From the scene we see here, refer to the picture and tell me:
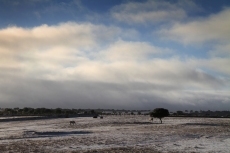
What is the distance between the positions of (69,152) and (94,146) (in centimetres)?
408

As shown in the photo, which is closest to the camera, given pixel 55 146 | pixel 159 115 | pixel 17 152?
pixel 17 152

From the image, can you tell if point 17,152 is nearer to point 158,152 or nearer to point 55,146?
point 55,146

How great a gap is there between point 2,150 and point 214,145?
19.5 m

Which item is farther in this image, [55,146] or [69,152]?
[55,146]

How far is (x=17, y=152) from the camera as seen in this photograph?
24.8 metres

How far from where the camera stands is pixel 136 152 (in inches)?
987

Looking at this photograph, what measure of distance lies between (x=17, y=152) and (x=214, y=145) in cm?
1831

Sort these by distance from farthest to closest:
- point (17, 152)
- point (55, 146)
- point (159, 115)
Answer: point (159, 115)
point (55, 146)
point (17, 152)

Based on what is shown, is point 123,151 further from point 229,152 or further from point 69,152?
point 229,152

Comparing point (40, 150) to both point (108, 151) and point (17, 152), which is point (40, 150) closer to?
point (17, 152)

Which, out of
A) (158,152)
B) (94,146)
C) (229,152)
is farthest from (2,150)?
(229,152)

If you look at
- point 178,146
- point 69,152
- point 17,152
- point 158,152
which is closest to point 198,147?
point 178,146

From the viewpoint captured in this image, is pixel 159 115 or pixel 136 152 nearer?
pixel 136 152

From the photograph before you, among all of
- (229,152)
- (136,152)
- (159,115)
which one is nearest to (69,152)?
(136,152)
